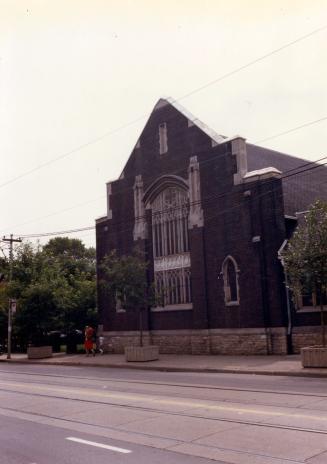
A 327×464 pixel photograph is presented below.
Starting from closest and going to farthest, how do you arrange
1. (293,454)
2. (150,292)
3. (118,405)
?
(293,454) < (118,405) < (150,292)

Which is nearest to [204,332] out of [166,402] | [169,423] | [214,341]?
[214,341]

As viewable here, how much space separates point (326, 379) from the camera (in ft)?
51.9

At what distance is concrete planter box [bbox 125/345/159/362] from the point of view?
24562mm

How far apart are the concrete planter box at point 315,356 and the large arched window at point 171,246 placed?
1050 centimetres

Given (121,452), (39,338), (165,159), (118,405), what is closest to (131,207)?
(165,159)

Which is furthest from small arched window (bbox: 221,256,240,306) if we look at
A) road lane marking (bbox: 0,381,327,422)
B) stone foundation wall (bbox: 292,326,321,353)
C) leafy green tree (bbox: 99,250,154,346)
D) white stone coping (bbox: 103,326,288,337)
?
road lane marking (bbox: 0,381,327,422)

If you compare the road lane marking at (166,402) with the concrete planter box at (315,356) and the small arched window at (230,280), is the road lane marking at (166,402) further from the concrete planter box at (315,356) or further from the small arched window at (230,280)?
the small arched window at (230,280)

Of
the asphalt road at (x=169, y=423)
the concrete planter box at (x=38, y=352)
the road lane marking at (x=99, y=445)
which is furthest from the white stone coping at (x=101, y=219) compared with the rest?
the road lane marking at (x=99, y=445)

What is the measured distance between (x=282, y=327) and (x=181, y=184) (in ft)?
29.9

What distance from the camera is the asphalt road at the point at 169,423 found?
730 centimetres

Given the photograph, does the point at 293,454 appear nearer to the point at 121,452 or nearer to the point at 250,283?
the point at 121,452

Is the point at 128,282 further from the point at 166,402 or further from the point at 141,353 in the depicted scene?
the point at 166,402

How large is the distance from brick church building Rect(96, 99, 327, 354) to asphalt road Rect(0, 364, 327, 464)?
31.2ft

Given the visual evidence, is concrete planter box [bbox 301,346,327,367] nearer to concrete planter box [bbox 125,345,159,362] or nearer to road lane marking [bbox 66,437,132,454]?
concrete planter box [bbox 125,345,159,362]
